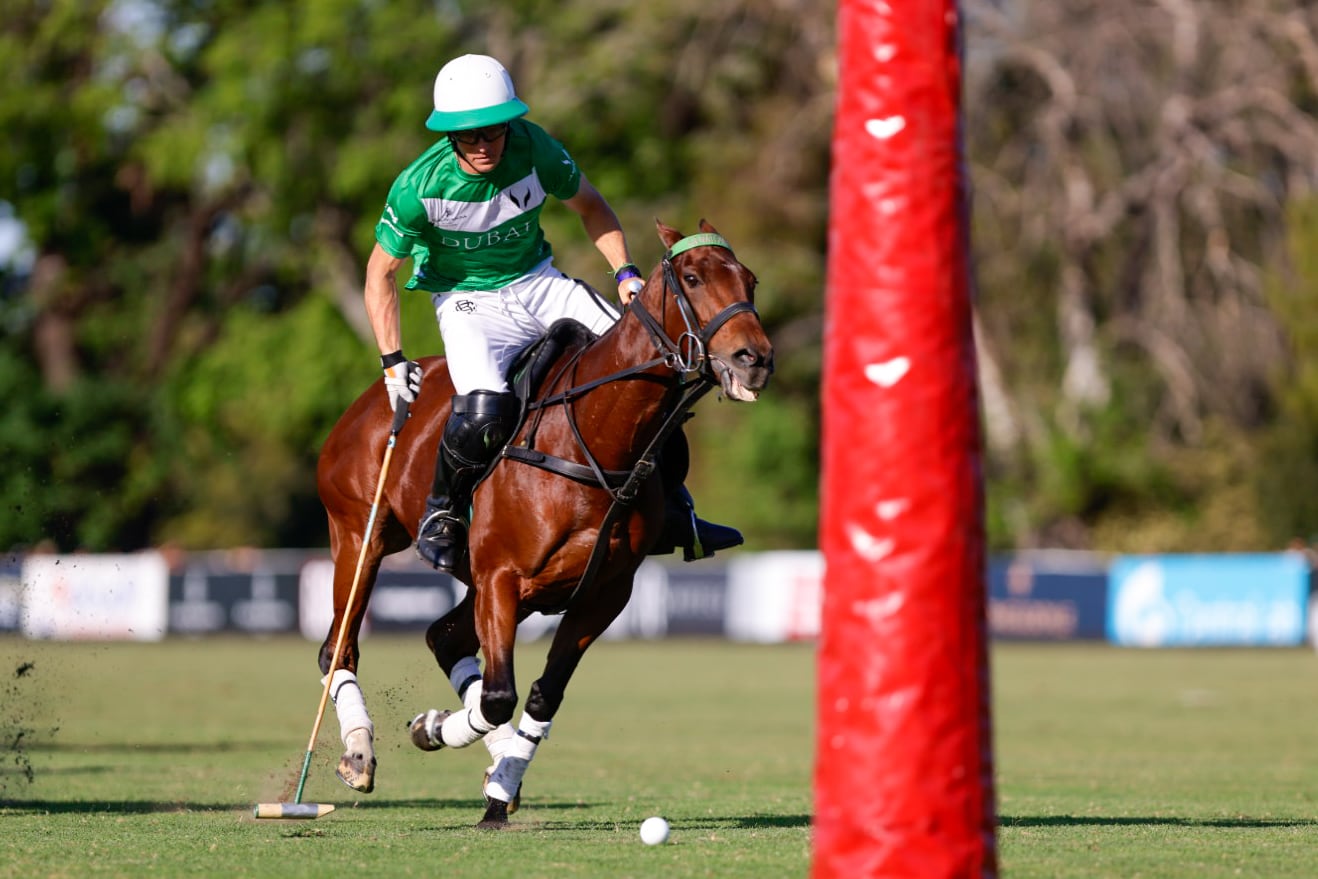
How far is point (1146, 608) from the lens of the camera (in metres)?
33.7

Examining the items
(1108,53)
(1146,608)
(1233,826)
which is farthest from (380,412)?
(1108,53)

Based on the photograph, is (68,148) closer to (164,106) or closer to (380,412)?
(164,106)

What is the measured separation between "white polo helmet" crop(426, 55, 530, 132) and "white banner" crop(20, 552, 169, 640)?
79.4ft

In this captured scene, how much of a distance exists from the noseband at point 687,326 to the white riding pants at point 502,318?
960 mm

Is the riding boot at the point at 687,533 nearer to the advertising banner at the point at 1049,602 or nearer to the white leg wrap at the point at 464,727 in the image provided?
the white leg wrap at the point at 464,727

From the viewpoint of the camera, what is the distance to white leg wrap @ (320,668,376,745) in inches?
375

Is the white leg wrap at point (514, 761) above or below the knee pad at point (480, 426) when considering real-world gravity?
below

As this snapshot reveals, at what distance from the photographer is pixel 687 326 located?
8414 mm

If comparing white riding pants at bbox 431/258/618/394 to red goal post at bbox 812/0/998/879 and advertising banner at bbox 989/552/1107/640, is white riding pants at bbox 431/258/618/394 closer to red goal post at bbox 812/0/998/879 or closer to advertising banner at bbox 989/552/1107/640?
red goal post at bbox 812/0/998/879

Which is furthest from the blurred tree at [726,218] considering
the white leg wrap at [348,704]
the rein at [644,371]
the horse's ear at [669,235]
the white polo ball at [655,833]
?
the white polo ball at [655,833]

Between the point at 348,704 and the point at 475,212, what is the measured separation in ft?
7.99

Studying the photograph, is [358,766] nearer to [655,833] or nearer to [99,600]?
[655,833]

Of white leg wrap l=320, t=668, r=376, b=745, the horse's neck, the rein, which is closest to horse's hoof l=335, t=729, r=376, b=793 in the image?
white leg wrap l=320, t=668, r=376, b=745

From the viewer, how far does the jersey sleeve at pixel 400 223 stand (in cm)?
936
